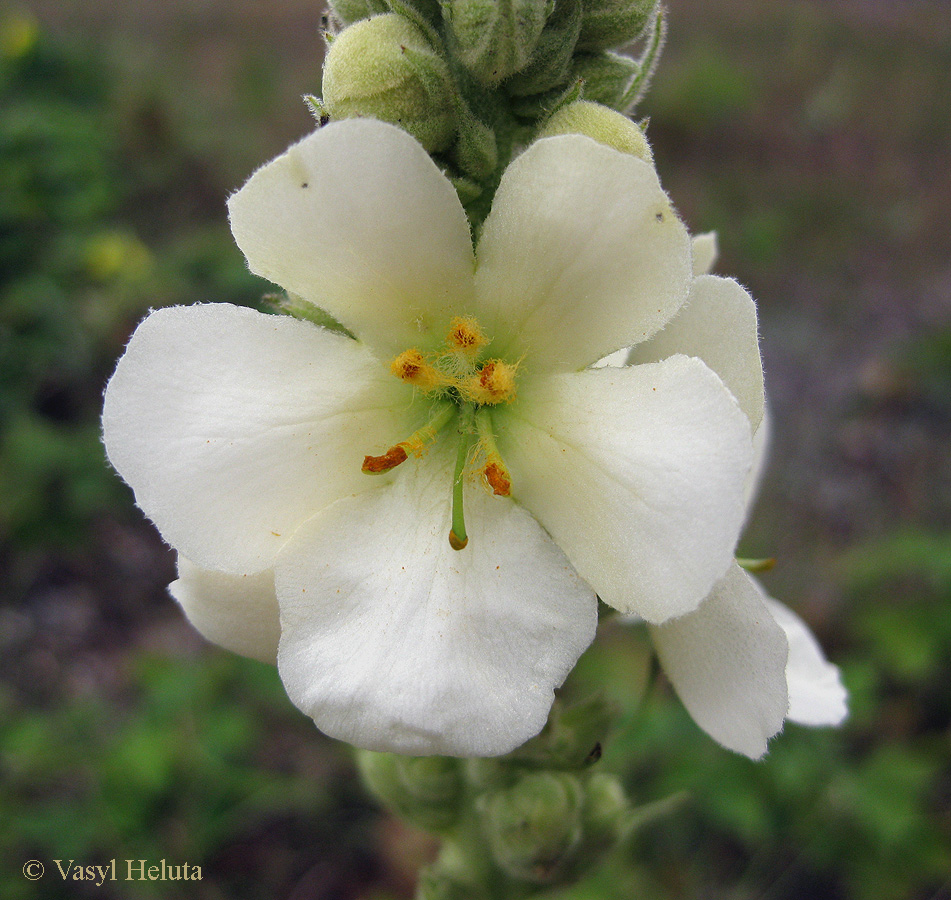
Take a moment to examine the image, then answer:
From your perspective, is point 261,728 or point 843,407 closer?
point 261,728

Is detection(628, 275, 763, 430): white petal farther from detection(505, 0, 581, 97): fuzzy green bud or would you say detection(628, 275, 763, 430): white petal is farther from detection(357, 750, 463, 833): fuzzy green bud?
detection(357, 750, 463, 833): fuzzy green bud

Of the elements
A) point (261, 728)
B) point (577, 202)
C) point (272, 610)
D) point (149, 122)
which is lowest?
point (261, 728)

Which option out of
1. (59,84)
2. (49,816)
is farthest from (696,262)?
(59,84)

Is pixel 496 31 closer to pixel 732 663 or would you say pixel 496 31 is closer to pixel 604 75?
pixel 604 75

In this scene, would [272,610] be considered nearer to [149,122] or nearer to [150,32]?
[149,122]

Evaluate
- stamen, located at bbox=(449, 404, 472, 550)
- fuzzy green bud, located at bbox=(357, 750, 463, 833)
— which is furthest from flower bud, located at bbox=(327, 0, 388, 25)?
fuzzy green bud, located at bbox=(357, 750, 463, 833)

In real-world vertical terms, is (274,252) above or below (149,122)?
above
